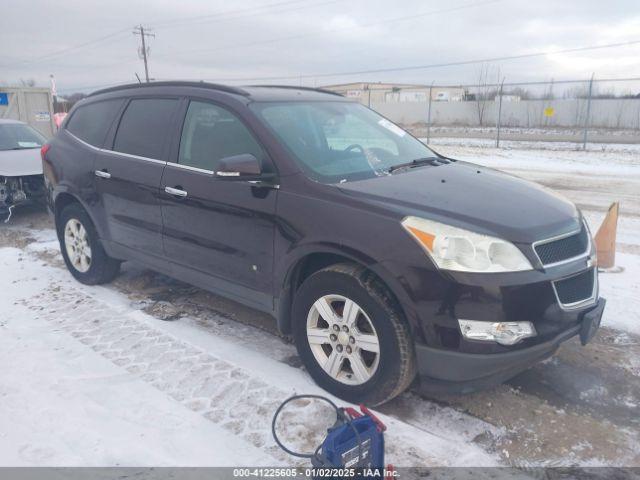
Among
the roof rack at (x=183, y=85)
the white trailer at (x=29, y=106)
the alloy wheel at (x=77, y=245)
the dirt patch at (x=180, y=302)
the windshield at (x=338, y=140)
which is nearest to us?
the windshield at (x=338, y=140)

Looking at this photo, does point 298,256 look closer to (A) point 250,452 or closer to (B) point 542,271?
(A) point 250,452

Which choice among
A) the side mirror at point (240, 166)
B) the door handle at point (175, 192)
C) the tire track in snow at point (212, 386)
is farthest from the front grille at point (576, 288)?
the door handle at point (175, 192)

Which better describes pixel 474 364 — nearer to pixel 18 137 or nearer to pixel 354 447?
pixel 354 447

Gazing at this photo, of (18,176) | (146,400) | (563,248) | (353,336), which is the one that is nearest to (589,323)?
(563,248)

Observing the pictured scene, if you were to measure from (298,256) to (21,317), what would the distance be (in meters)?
2.80

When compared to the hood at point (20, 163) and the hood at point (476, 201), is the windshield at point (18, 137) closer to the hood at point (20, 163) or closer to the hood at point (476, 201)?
the hood at point (20, 163)

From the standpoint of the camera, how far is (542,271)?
2.87m

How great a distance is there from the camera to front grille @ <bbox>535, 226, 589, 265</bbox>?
2937mm

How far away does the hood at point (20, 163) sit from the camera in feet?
26.2

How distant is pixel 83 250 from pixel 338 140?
9.77 ft

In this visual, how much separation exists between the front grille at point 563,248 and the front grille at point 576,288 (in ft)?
0.40

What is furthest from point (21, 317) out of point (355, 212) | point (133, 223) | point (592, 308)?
point (592, 308)

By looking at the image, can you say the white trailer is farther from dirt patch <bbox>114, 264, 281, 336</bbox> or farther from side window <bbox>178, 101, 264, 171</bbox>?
side window <bbox>178, 101, 264, 171</bbox>

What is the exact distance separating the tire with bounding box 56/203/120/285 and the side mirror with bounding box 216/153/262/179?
2308 millimetres
